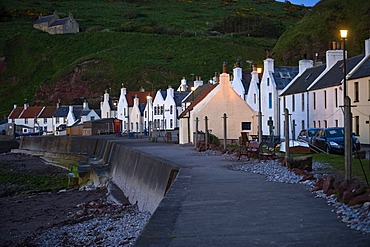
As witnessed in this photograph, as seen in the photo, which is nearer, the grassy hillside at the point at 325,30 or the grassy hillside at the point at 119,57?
the grassy hillside at the point at 325,30

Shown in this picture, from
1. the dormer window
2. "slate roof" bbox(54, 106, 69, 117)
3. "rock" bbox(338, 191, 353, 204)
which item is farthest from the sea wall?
"slate roof" bbox(54, 106, 69, 117)

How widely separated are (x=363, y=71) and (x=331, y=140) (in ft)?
36.1

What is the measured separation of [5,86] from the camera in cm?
16988

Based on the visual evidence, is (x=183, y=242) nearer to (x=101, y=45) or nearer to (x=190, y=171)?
(x=190, y=171)

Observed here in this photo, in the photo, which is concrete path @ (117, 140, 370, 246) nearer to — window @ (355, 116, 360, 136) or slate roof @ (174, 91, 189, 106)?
window @ (355, 116, 360, 136)

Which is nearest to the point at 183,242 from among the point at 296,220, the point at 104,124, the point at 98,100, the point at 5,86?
the point at 296,220

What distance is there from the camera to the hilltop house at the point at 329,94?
39.4 metres

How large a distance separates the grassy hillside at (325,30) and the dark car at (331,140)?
2067 inches

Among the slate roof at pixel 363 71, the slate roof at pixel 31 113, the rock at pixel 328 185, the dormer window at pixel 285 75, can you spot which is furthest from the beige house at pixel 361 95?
the slate roof at pixel 31 113

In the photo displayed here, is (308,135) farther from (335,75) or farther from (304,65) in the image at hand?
(304,65)

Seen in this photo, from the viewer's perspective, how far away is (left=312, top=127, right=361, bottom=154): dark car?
99.3 ft

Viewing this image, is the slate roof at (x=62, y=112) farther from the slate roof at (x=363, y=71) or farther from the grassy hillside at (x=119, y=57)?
the slate roof at (x=363, y=71)

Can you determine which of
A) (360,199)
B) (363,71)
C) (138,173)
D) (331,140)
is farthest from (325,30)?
(360,199)

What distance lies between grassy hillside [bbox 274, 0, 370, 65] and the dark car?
2067 inches
